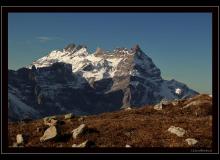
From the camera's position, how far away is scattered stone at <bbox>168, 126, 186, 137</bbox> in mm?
27033

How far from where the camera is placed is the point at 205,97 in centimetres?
4412

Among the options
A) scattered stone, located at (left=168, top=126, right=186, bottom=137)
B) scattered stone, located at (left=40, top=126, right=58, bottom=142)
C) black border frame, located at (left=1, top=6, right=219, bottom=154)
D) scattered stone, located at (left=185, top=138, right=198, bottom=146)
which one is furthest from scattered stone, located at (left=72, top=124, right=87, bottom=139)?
black border frame, located at (left=1, top=6, right=219, bottom=154)

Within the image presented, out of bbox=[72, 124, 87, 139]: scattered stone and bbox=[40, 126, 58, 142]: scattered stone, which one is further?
bbox=[72, 124, 87, 139]: scattered stone

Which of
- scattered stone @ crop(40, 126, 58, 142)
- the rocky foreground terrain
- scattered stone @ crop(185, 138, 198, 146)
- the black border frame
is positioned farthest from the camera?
scattered stone @ crop(40, 126, 58, 142)

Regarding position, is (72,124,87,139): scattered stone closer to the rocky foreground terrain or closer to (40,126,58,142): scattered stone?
the rocky foreground terrain

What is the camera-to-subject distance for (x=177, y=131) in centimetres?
2750

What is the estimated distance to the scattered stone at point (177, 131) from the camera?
27033 millimetres
